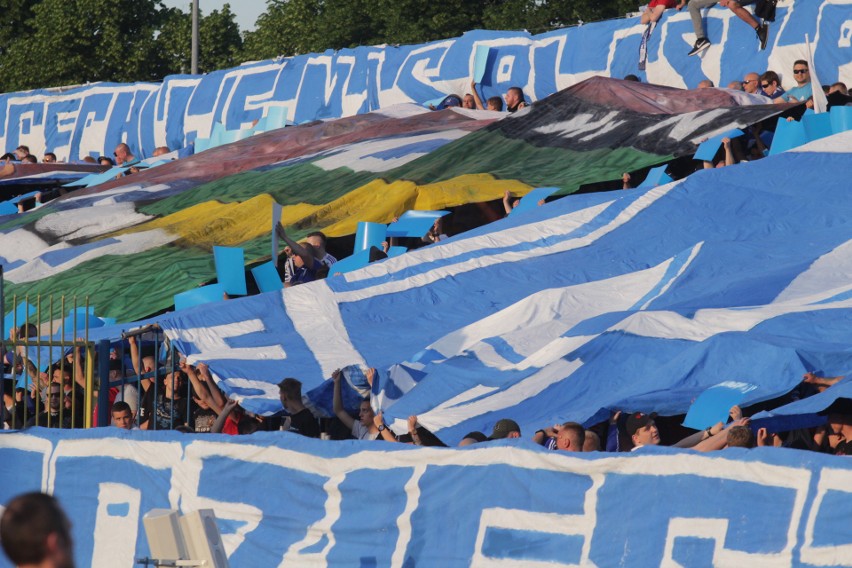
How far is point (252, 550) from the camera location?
831cm

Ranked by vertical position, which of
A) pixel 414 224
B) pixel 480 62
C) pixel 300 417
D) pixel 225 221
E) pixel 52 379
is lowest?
pixel 52 379

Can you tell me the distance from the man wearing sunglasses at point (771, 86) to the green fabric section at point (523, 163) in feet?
6.61

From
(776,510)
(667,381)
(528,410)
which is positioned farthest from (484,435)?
(776,510)

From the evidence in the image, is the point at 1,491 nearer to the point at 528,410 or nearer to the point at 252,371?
the point at 252,371

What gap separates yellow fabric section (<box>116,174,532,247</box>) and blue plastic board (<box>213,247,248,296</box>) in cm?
143

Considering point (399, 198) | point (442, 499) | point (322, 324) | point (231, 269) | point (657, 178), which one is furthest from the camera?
point (399, 198)

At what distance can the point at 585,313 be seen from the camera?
11.3 metres

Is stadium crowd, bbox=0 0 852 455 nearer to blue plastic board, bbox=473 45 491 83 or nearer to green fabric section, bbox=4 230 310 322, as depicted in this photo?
green fabric section, bbox=4 230 310 322

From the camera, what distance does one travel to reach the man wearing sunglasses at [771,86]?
1583 cm

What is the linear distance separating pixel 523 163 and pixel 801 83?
3033mm

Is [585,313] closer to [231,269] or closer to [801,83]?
[231,269]

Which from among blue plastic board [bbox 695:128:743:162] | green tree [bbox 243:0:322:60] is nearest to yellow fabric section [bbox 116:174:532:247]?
blue plastic board [bbox 695:128:743:162]

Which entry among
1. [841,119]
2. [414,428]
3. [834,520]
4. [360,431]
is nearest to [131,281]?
[360,431]

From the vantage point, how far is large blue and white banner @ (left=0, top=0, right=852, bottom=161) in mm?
16844
